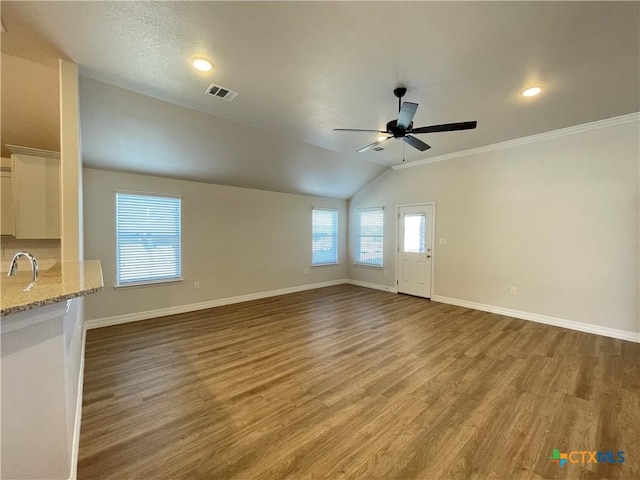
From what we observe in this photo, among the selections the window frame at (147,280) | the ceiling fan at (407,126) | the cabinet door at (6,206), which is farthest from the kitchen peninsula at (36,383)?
the window frame at (147,280)

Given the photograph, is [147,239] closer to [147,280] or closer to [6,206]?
[147,280]

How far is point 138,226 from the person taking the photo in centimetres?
437

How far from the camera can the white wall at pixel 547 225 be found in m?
3.59

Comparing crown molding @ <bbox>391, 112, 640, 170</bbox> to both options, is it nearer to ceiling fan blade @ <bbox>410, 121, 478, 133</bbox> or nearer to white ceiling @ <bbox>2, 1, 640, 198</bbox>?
white ceiling @ <bbox>2, 1, 640, 198</bbox>

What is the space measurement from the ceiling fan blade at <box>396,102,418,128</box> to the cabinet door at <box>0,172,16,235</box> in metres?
4.46

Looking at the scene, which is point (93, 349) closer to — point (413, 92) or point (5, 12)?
point (5, 12)

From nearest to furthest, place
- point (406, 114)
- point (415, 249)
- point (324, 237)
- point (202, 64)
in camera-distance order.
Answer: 1. point (202, 64)
2. point (406, 114)
3. point (415, 249)
4. point (324, 237)

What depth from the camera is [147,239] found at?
14.6 feet

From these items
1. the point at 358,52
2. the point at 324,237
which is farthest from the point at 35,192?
the point at 324,237

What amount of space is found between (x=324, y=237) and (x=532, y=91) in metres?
4.96

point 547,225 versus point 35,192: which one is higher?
point 35,192

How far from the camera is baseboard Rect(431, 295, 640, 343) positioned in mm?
3584

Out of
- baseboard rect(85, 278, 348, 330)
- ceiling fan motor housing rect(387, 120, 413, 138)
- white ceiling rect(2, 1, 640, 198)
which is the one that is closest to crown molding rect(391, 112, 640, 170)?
white ceiling rect(2, 1, 640, 198)

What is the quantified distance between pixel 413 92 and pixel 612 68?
1.75 metres
